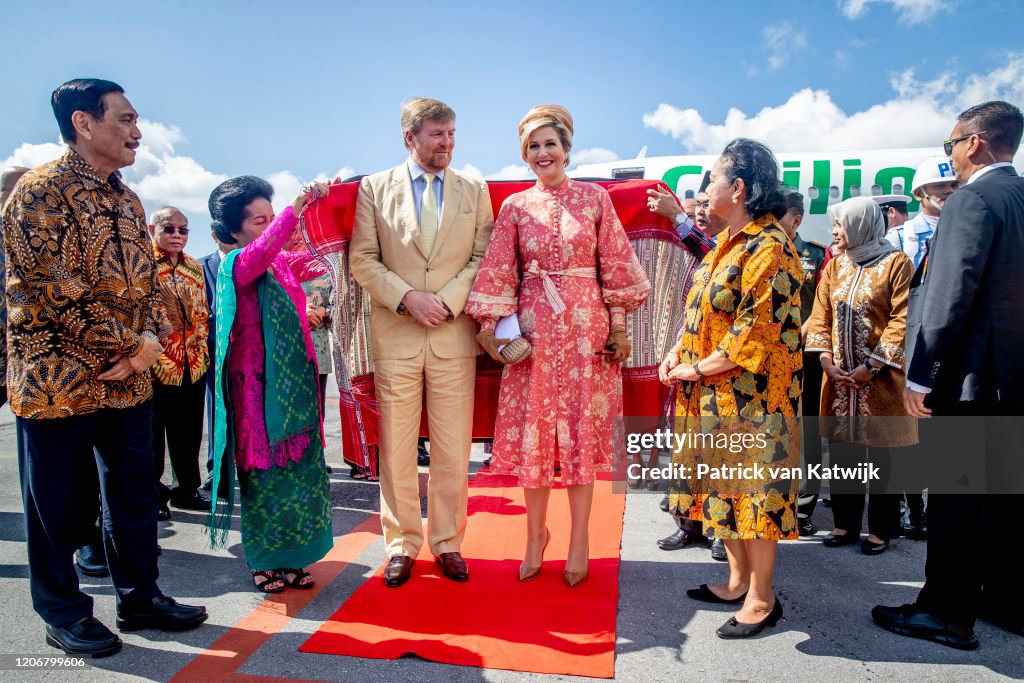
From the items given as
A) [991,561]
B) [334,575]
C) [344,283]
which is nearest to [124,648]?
[334,575]

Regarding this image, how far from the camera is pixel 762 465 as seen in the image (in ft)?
8.54

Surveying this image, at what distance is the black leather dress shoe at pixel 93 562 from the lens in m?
3.34

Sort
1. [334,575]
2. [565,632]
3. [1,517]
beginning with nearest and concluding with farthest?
[565,632], [334,575], [1,517]

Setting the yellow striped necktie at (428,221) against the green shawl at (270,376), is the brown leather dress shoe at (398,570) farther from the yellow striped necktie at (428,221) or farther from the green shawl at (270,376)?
the yellow striped necktie at (428,221)

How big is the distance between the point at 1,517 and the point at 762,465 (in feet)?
14.6

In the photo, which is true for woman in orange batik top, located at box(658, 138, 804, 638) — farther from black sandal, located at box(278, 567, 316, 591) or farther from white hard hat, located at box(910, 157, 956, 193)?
white hard hat, located at box(910, 157, 956, 193)

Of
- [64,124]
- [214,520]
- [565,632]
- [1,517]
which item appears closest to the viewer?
[64,124]

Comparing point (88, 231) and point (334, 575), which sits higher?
point (88, 231)

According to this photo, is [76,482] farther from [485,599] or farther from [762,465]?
[762,465]

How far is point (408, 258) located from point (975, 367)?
2.45 meters

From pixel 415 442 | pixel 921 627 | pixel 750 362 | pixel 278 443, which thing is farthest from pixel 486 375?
pixel 921 627

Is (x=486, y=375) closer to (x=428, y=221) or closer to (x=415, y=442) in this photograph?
(x=415, y=442)

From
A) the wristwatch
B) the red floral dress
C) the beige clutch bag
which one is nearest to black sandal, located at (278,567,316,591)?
the red floral dress

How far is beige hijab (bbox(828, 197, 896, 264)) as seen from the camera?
359cm
